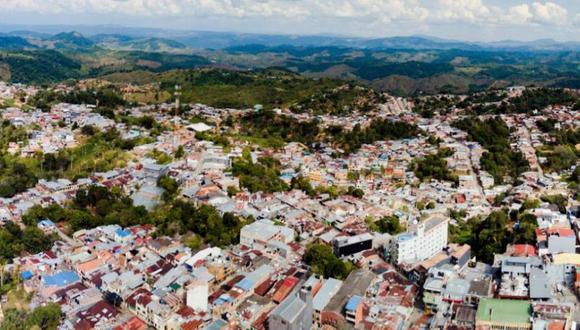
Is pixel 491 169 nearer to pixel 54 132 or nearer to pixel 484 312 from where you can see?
pixel 484 312

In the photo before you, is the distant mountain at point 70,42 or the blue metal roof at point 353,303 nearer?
the blue metal roof at point 353,303

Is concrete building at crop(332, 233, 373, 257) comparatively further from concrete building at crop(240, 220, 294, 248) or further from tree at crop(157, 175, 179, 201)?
tree at crop(157, 175, 179, 201)

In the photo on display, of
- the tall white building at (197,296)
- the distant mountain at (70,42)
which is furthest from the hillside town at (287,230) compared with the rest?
the distant mountain at (70,42)

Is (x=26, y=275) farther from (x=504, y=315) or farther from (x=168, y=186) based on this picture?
(x=504, y=315)

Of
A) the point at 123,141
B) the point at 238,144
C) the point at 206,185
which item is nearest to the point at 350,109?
the point at 238,144

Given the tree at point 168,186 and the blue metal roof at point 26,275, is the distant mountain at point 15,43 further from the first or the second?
the blue metal roof at point 26,275

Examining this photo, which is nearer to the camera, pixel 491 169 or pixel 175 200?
pixel 175 200
